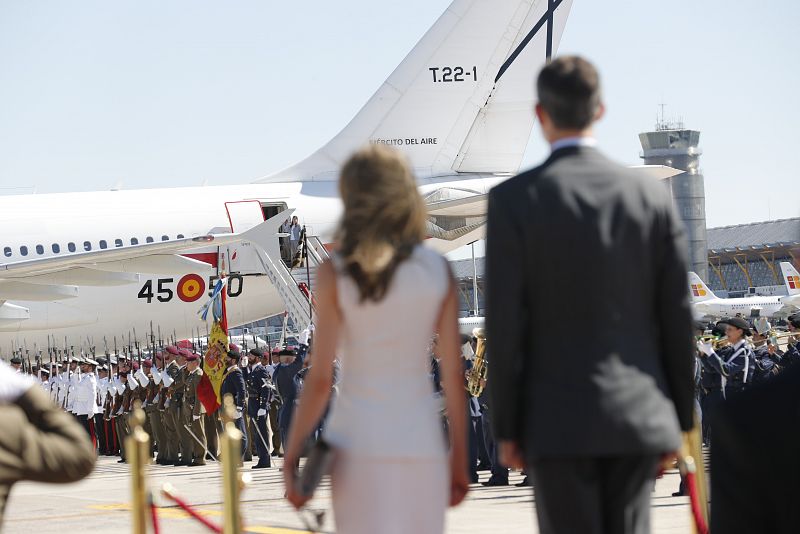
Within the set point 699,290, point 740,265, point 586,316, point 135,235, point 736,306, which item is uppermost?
point 740,265

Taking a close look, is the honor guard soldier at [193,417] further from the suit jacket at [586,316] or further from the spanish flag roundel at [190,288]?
the suit jacket at [586,316]

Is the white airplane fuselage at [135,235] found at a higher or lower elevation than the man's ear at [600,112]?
higher

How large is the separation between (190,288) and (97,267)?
5.17 metres

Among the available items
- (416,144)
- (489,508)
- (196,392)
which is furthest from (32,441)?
(416,144)

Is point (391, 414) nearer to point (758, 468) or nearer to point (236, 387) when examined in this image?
point (758, 468)

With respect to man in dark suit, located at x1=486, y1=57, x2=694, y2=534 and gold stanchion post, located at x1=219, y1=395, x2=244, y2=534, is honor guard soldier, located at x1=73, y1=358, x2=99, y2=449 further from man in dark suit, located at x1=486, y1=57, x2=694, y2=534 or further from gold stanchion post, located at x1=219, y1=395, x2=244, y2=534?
man in dark suit, located at x1=486, y1=57, x2=694, y2=534

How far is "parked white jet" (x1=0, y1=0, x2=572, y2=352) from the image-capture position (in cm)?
1833

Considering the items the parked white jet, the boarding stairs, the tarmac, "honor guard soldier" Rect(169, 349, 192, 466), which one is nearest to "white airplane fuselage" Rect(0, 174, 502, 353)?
the parked white jet

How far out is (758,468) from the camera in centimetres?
213

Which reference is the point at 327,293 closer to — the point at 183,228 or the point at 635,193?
the point at 635,193

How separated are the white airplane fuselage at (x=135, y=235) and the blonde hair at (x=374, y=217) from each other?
16.3 metres

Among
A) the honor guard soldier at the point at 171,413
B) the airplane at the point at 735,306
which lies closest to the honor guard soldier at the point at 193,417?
the honor guard soldier at the point at 171,413

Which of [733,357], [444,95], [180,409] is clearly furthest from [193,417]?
[444,95]

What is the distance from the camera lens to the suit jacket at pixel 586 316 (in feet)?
9.75
